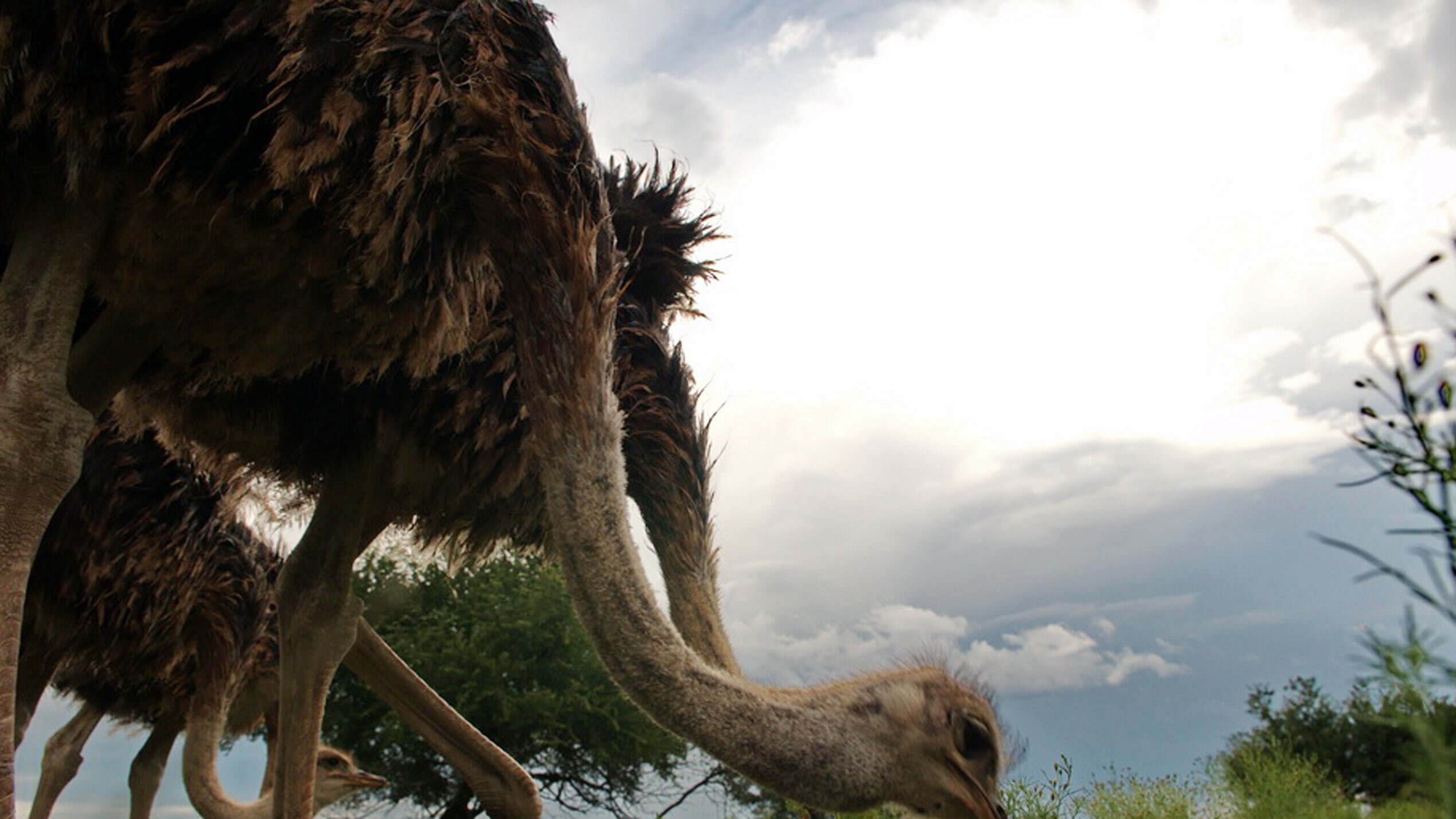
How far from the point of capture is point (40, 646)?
765 cm

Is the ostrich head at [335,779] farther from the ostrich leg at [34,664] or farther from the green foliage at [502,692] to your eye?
the green foliage at [502,692]

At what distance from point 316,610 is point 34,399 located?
2.36m

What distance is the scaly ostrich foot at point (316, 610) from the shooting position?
219 inches

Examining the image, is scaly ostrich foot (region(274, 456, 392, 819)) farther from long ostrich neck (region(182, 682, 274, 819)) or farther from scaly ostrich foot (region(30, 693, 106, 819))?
scaly ostrich foot (region(30, 693, 106, 819))

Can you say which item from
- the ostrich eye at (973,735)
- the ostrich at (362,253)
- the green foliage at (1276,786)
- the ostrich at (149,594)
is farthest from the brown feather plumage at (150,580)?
the green foliage at (1276,786)

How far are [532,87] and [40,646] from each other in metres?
6.05

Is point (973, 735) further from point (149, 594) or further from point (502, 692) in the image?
point (502, 692)

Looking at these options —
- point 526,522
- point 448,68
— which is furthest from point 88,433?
point 526,522

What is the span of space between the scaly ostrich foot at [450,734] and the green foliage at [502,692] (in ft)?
27.9

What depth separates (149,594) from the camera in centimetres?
771

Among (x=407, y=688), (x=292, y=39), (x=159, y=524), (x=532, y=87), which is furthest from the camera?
(x=159, y=524)

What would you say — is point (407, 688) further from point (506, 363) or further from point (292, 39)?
point (292, 39)

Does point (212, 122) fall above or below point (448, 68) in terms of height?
below

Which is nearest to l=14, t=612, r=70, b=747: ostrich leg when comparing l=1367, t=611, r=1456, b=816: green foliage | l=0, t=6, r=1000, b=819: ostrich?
l=0, t=6, r=1000, b=819: ostrich
